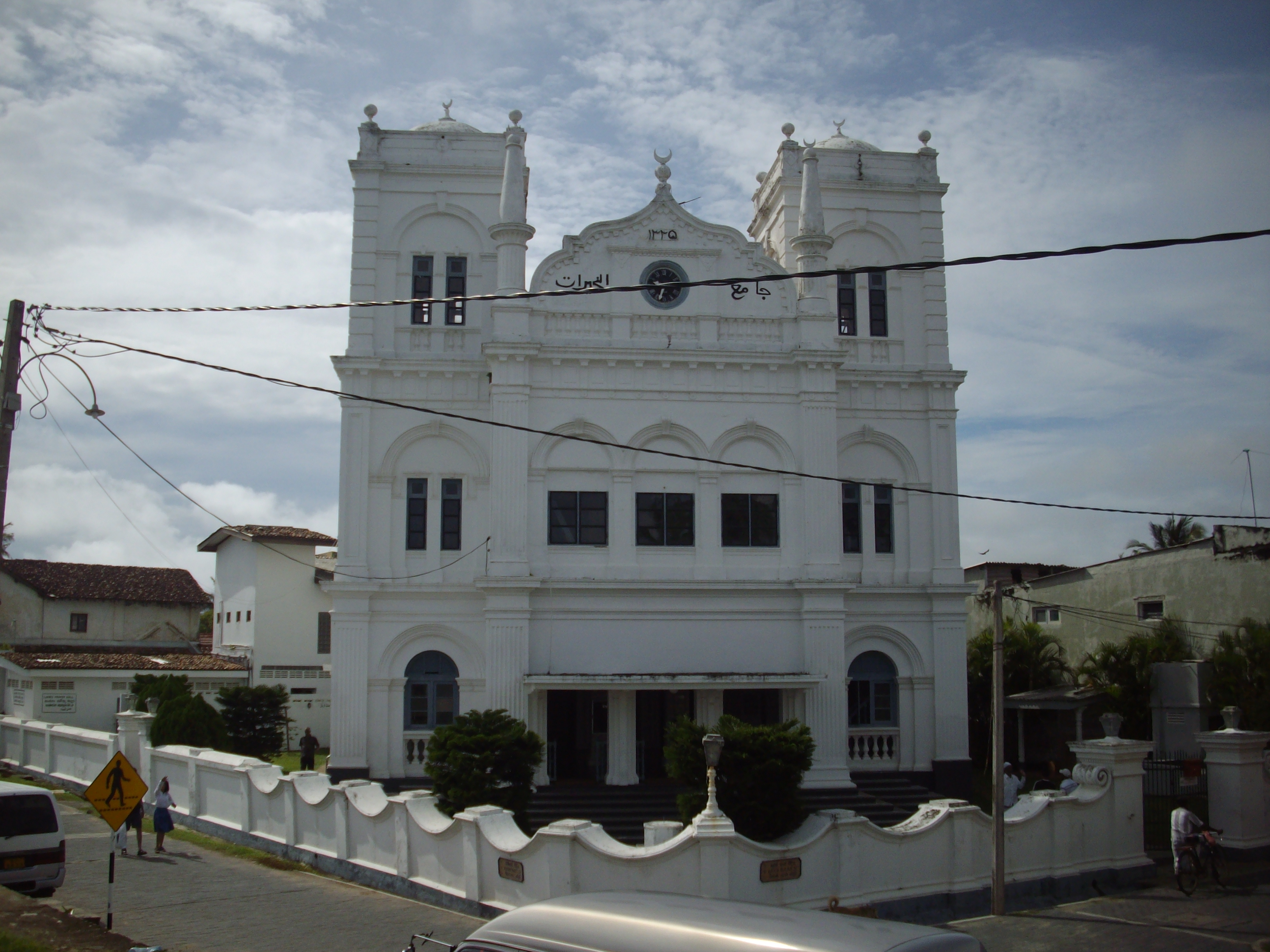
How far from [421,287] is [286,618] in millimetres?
17044

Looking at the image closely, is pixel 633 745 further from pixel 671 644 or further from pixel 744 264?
pixel 744 264

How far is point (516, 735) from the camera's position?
1723 centimetres

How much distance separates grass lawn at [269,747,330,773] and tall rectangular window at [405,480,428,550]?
6.27 metres

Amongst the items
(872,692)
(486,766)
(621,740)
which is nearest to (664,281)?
(621,740)

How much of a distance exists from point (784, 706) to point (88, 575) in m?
28.9

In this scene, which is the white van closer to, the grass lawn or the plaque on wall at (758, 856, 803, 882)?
the plaque on wall at (758, 856, 803, 882)

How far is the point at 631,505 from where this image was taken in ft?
75.0

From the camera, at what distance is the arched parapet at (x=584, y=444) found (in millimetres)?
22781

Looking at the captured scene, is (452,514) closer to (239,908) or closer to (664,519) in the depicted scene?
(664,519)

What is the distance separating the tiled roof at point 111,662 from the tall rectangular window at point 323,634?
12.3 ft

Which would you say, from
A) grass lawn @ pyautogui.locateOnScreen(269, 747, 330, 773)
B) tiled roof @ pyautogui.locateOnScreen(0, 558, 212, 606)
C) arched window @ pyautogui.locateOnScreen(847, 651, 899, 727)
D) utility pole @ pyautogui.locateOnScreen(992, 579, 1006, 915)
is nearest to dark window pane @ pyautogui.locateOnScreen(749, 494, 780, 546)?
arched window @ pyautogui.locateOnScreen(847, 651, 899, 727)

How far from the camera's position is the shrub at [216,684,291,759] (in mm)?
26500

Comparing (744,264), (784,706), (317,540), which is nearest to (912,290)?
(744,264)

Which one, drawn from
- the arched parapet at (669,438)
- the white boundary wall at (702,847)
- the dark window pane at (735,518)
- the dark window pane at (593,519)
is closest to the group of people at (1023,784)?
the white boundary wall at (702,847)
